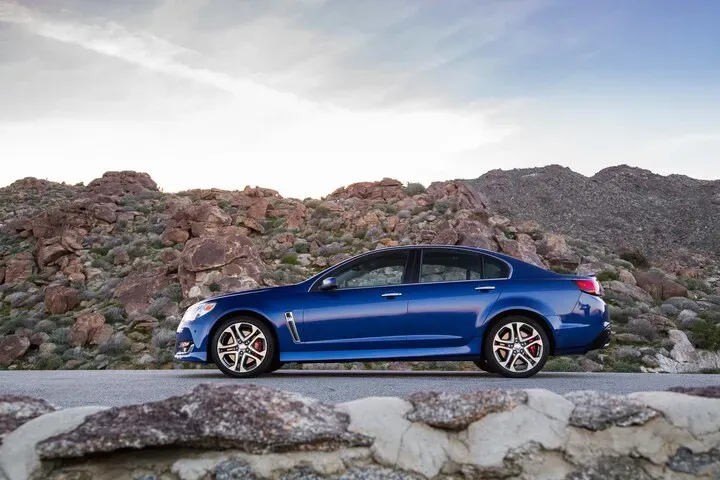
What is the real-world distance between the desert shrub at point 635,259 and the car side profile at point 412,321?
23136 millimetres

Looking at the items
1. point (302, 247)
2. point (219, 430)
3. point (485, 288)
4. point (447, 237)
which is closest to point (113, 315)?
point (302, 247)

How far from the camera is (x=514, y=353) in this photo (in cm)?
895

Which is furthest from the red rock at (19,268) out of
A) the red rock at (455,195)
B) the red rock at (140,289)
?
the red rock at (455,195)

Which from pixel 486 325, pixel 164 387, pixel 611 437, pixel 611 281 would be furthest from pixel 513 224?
pixel 611 437

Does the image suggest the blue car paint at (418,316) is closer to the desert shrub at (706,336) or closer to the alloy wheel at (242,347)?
the alloy wheel at (242,347)

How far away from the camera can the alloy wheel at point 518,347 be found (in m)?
8.92

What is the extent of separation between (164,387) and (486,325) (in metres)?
3.76

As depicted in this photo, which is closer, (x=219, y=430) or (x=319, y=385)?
(x=219, y=430)

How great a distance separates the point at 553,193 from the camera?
51.0m

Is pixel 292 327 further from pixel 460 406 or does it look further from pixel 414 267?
pixel 460 406

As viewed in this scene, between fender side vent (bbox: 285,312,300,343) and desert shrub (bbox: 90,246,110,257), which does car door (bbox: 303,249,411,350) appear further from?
desert shrub (bbox: 90,246,110,257)

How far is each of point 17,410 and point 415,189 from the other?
31.9 meters

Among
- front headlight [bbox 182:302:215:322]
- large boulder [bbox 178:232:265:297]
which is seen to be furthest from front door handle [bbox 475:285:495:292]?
large boulder [bbox 178:232:265:297]

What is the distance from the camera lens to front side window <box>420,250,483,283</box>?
9242 millimetres
